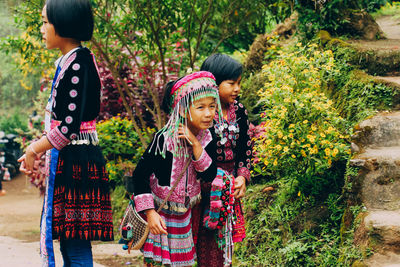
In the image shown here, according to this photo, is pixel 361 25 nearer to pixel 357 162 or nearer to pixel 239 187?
pixel 357 162

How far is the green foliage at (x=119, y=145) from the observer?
6.56 m

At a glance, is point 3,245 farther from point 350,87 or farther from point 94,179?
point 350,87

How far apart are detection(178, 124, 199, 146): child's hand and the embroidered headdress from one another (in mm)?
24

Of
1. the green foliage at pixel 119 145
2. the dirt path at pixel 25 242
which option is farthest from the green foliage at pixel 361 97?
the green foliage at pixel 119 145

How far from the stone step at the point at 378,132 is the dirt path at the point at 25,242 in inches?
97.9

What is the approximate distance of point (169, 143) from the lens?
284 centimetres

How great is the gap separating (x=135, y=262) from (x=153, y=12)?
100 inches

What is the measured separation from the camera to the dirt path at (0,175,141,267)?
16.8 feet

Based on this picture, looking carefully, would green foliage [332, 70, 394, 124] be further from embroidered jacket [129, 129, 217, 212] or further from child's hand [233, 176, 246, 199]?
embroidered jacket [129, 129, 217, 212]

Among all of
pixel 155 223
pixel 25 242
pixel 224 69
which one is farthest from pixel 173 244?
pixel 25 242

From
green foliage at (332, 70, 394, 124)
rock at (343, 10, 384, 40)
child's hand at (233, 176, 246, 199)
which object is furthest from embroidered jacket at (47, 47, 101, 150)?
rock at (343, 10, 384, 40)

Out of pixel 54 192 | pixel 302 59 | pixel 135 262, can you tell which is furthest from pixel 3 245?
pixel 302 59

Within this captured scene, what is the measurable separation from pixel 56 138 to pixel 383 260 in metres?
2.14

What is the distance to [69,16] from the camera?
9.05ft
